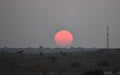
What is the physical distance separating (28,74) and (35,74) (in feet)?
6.28

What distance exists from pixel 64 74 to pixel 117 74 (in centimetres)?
883

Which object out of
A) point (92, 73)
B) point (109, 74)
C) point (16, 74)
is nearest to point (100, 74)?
point (92, 73)

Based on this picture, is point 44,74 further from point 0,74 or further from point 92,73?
point 92,73

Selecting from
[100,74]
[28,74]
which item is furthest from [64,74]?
[100,74]

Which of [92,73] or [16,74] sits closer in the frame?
[92,73]

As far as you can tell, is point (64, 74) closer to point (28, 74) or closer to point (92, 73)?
point (28, 74)

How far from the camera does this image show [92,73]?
53.3 m

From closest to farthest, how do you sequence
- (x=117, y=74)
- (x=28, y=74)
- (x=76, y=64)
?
(x=117, y=74) → (x=28, y=74) → (x=76, y=64)

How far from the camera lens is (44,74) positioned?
62625mm

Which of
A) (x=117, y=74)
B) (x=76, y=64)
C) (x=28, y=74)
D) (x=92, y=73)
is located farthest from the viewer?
(x=76, y=64)

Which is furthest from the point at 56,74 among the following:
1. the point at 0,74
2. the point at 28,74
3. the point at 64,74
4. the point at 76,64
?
the point at 76,64

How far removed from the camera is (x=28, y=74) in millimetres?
65125

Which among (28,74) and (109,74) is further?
(28,74)

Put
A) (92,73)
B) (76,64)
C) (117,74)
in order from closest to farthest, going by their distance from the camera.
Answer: (92,73)
(117,74)
(76,64)
